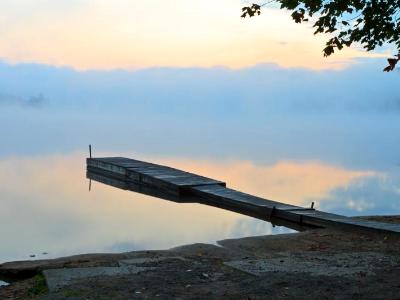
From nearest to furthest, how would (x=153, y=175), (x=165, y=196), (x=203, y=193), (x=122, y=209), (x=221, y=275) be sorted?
(x=221, y=275) → (x=203, y=193) → (x=122, y=209) → (x=165, y=196) → (x=153, y=175)

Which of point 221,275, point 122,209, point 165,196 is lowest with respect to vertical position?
point 221,275

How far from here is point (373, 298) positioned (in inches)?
309

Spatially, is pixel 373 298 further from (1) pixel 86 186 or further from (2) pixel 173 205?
(1) pixel 86 186

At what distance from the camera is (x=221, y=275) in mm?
9453

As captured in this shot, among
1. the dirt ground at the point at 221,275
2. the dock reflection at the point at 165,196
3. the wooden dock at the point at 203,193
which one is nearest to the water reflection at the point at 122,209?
the dock reflection at the point at 165,196

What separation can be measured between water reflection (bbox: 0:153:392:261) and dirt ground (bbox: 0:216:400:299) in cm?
634

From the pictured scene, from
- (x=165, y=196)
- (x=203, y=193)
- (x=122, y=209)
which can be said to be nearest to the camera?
(x=203, y=193)

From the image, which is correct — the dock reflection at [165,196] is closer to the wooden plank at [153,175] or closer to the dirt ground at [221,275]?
the wooden plank at [153,175]

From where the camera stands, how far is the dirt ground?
8.25m

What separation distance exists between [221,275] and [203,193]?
1666 centimetres

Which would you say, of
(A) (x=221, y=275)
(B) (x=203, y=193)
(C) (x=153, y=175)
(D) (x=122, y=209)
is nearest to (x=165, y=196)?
(C) (x=153, y=175)

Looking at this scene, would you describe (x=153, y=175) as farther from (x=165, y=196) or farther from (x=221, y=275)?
(x=221, y=275)

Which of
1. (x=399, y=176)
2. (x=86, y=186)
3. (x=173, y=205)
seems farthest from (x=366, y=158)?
(x=173, y=205)

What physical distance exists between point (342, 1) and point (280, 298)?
5.87 m
